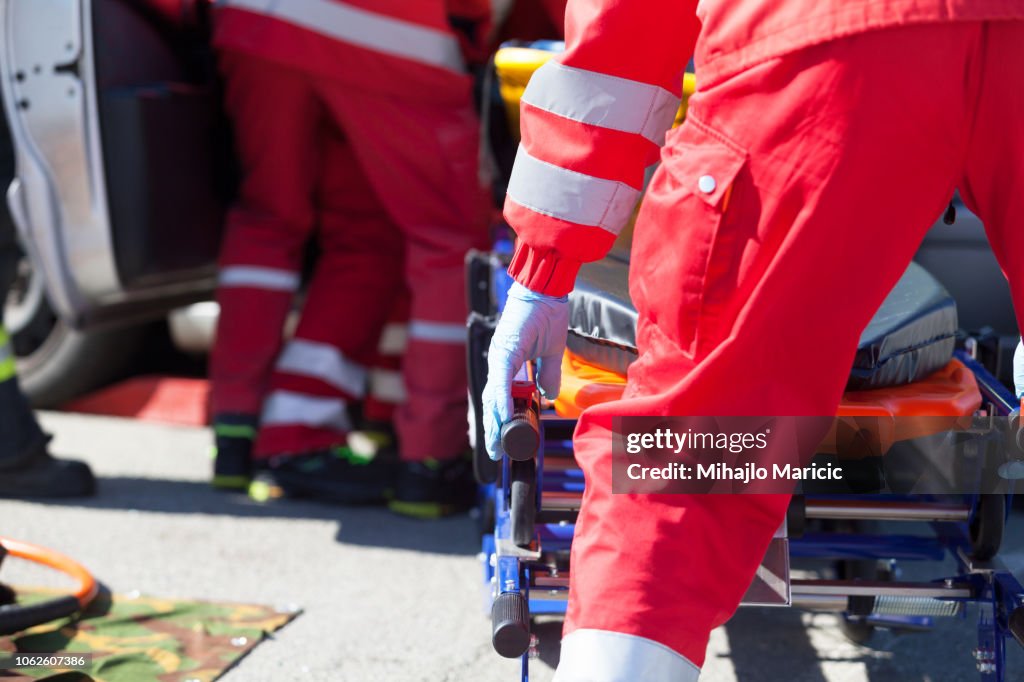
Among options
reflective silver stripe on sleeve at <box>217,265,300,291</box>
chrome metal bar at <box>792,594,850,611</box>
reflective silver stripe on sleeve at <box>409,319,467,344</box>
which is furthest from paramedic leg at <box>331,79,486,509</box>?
chrome metal bar at <box>792,594,850,611</box>

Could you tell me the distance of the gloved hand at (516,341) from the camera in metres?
1.59

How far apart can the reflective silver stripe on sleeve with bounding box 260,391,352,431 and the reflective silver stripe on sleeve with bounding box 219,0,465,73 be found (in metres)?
1.01

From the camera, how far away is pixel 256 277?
3240mm

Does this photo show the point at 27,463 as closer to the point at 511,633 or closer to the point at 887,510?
the point at 511,633

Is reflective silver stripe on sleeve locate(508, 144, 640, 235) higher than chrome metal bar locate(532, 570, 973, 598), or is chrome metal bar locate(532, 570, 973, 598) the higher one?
reflective silver stripe on sleeve locate(508, 144, 640, 235)

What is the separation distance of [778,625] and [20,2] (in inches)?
88.3

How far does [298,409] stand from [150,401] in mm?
1020

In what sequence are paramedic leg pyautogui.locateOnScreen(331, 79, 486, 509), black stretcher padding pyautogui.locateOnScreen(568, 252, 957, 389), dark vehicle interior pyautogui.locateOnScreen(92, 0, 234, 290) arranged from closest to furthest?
black stretcher padding pyautogui.locateOnScreen(568, 252, 957, 389) → dark vehicle interior pyautogui.locateOnScreen(92, 0, 234, 290) → paramedic leg pyautogui.locateOnScreen(331, 79, 486, 509)

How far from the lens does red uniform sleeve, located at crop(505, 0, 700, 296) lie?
1.44m

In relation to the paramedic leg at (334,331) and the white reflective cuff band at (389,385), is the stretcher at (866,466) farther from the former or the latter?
the white reflective cuff band at (389,385)

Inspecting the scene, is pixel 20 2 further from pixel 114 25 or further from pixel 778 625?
pixel 778 625

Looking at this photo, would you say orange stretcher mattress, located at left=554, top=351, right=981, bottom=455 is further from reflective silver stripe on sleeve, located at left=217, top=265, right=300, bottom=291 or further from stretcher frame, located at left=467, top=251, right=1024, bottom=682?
reflective silver stripe on sleeve, located at left=217, top=265, right=300, bottom=291

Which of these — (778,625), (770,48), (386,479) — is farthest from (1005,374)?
(386,479)

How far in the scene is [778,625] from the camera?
242 cm
